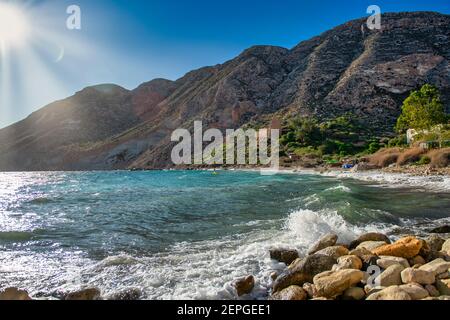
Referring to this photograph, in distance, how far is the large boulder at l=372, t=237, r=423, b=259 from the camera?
28.6 feet

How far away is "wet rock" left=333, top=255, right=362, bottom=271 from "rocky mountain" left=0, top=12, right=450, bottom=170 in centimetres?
8000

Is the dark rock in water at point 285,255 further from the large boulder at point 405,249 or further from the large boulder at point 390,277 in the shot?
the large boulder at point 390,277

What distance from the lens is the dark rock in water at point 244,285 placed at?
8.02 m

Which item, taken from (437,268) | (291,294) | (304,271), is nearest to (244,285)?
(291,294)

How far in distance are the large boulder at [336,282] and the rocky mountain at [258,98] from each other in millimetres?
81050

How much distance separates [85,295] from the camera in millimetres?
8016

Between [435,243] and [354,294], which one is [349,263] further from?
[435,243]

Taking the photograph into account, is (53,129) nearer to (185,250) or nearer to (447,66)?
(447,66)

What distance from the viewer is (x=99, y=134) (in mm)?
165500

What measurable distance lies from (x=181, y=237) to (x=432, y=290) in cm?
972

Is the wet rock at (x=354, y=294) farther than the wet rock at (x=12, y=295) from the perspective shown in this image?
No

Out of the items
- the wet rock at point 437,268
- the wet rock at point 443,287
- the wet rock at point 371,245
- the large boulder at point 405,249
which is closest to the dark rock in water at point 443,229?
the wet rock at point 371,245

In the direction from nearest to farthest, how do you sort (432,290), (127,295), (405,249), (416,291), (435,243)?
1. (416,291)
2. (432,290)
3. (127,295)
4. (405,249)
5. (435,243)

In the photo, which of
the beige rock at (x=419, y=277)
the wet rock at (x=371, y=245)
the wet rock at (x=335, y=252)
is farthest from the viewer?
the wet rock at (x=371, y=245)
